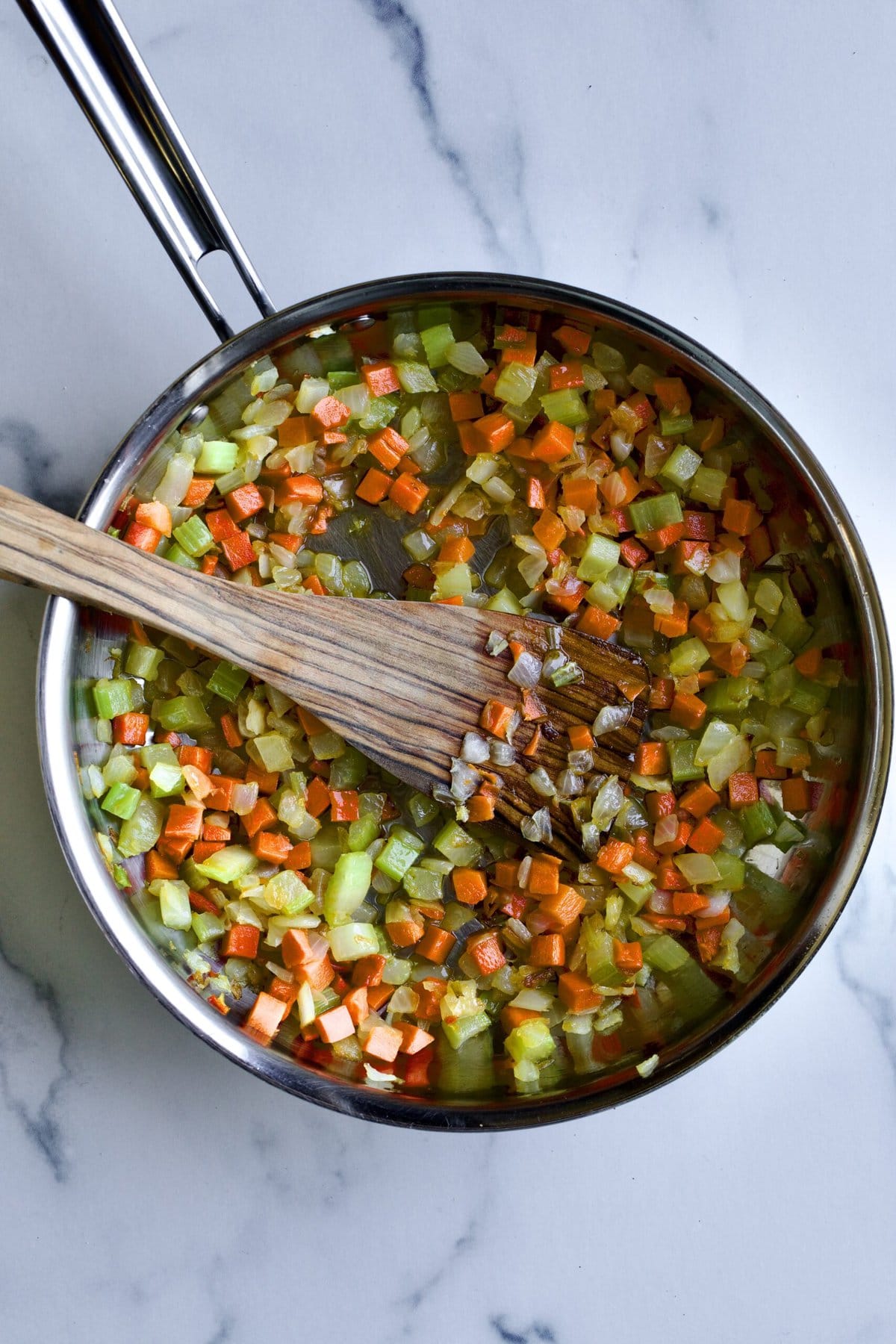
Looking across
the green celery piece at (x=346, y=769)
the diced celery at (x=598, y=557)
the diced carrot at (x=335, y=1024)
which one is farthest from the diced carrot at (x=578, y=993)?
the diced celery at (x=598, y=557)

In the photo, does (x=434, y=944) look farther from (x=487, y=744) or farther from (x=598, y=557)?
(x=598, y=557)

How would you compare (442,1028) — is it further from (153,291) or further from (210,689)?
(153,291)

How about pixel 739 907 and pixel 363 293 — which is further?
pixel 739 907

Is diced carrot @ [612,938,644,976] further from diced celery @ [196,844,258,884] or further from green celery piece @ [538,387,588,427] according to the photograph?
green celery piece @ [538,387,588,427]

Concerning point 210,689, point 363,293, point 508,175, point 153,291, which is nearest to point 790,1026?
point 210,689

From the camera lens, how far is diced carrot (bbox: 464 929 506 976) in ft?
5.21

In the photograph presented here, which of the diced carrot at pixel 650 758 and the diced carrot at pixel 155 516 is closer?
the diced carrot at pixel 155 516

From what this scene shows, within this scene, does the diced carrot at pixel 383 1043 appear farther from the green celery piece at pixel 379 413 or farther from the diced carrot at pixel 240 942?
the green celery piece at pixel 379 413

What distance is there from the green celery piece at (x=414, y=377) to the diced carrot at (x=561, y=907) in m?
0.80

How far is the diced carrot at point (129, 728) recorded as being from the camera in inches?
61.1

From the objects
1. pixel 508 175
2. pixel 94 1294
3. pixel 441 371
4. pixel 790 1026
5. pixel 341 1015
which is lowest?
pixel 94 1294

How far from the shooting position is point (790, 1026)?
5.33 ft

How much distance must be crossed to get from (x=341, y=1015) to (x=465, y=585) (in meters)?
0.68

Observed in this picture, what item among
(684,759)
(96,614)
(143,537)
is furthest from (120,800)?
(684,759)
